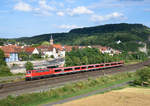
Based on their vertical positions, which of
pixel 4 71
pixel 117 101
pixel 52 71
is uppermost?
pixel 52 71

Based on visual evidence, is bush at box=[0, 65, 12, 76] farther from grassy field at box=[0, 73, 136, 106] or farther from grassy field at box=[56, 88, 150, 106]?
grassy field at box=[56, 88, 150, 106]

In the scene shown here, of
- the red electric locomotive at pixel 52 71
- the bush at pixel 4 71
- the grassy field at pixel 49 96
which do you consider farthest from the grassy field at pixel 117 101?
the bush at pixel 4 71

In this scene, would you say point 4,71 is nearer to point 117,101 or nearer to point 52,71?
point 52,71

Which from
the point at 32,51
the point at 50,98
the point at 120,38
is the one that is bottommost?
the point at 50,98

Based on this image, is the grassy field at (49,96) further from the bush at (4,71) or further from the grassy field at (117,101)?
the bush at (4,71)

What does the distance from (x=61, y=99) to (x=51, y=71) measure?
24.5m

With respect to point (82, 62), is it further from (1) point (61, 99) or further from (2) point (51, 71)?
(1) point (61, 99)

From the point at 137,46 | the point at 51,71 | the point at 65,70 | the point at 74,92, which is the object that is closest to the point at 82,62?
the point at 65,70

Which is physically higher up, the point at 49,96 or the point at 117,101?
the point at 117,101

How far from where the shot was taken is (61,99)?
89.2 ft

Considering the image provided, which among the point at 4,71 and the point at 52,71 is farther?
the point at 4,71

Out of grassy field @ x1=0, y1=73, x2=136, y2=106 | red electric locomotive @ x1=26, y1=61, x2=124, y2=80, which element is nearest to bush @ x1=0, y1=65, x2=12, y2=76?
red electric locomotive @ x1=26, y1=61, x2=124, y2=80

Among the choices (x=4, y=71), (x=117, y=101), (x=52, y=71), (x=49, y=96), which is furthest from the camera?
(x=4, y=71)

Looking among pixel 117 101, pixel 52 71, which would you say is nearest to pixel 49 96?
pixel 117 101
